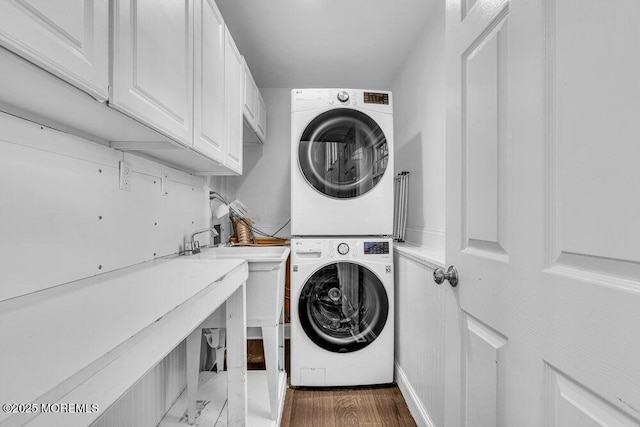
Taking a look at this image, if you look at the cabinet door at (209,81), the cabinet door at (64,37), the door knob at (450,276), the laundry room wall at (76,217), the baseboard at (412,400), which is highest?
the cabinet door at (209,81)

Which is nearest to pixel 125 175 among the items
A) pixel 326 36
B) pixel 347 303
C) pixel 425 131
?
pixel 347 303

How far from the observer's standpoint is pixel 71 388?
356 mm

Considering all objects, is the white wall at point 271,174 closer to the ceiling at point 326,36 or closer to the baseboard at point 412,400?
the ceiling at point 326,36

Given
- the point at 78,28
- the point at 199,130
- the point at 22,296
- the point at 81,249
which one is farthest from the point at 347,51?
the point at 22,296

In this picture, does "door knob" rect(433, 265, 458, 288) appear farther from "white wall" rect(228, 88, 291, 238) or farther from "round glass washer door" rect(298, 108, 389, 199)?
"white wall" rect(228, 88, 291, 238)

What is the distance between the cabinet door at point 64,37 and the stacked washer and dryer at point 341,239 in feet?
4.55

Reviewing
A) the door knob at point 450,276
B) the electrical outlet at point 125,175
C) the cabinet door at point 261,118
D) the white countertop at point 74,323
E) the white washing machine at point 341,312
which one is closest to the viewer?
the white countertop at point 74,323

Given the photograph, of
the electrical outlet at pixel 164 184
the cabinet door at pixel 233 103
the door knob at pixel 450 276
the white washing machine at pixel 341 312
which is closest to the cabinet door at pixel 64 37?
the electrical outlet at pixel 164 184

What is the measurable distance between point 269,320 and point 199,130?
99 centimetres

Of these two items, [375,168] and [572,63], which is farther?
[375,168]

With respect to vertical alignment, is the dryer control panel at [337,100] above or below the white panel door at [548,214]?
above

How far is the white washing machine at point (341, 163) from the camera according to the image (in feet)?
6.68

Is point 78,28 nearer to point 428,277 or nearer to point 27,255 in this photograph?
point 27,255

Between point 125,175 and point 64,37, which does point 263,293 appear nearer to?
point 125,175
